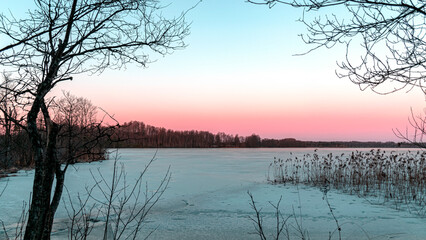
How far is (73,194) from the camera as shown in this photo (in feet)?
25.1

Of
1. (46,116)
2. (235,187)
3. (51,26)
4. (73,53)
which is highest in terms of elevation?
(51,26)

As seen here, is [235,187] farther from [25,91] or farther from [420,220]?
[25,91]

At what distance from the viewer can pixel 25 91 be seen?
2.28 metres

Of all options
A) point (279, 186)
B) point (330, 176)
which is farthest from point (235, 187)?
point (330, 176)

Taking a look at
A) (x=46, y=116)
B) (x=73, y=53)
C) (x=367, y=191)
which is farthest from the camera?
(x=367, y=191)

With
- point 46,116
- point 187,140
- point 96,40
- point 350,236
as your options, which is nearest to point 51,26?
point 96,40

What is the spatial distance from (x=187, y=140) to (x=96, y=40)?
258 ft

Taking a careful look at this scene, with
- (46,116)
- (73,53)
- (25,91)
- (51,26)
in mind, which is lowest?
(46,116)

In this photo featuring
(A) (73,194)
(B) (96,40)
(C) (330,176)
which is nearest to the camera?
(B) (96,40)

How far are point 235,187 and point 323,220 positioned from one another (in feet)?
13.9

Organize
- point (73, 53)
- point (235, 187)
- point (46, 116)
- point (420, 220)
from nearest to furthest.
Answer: point (46, 116) < point (73, 53) < point (420, 220) < point (235, 187)

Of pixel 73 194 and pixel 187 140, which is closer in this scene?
pixel 73 194

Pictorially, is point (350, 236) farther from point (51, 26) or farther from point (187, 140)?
point (187, 140)

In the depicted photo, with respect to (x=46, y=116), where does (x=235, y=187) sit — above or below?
below
